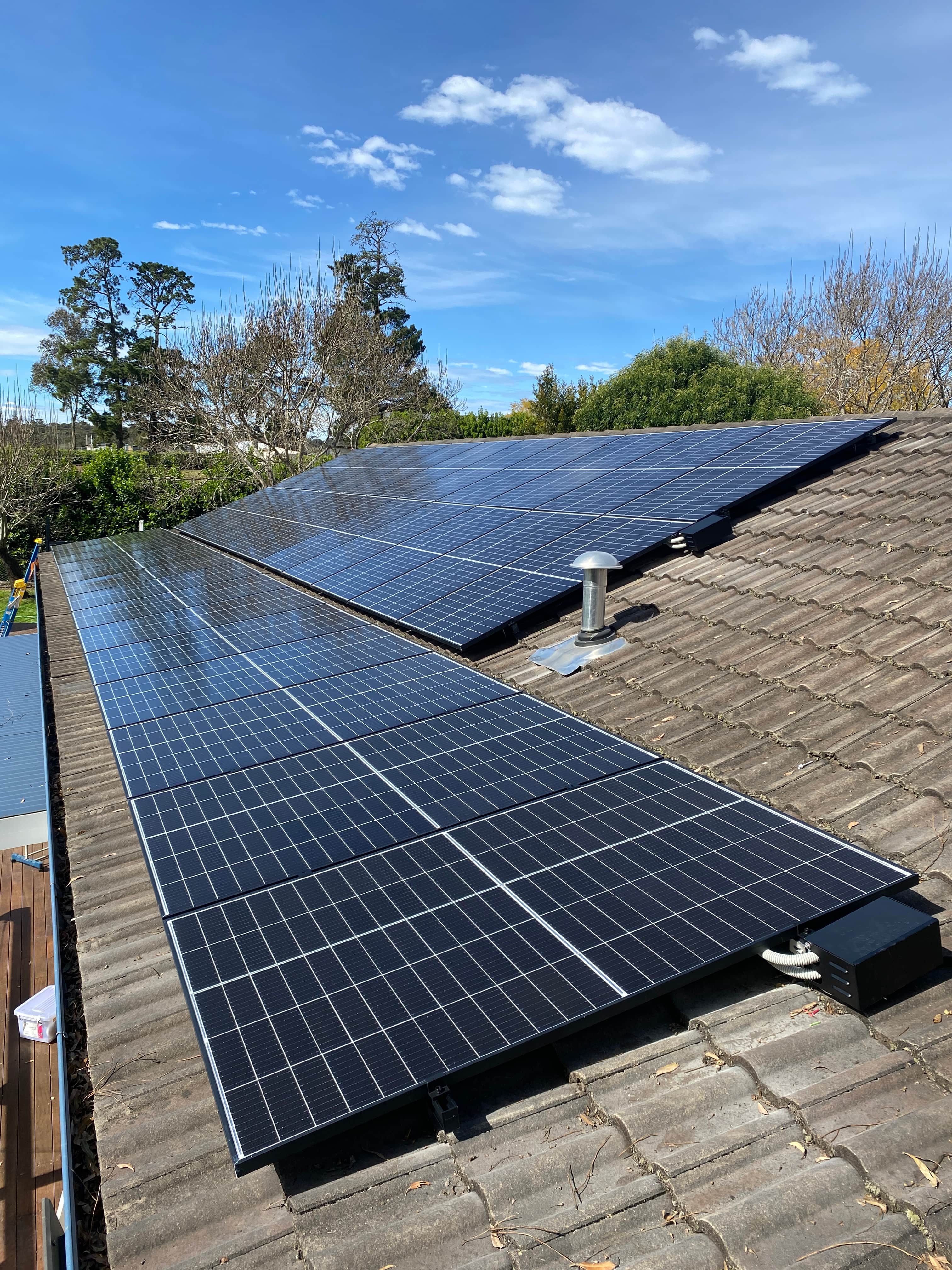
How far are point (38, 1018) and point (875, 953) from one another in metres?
8.45

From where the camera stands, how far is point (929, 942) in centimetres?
388

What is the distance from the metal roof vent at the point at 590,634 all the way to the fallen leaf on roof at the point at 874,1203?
5453 millimetres

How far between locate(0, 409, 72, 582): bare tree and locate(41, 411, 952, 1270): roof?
117 feet

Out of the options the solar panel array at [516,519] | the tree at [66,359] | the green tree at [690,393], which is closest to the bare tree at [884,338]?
the green tree at [690,393]

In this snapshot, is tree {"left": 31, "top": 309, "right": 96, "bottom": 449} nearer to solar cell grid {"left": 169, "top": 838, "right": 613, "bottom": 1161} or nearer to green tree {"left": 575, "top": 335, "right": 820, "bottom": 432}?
green tree {"left": 575, "top": 335, "right": 820, "bottom": 432}

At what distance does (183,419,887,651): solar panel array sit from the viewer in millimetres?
10078

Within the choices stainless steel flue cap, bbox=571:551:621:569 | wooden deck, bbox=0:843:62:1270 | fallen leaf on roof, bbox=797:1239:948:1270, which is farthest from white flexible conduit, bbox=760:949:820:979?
wooden deck, bbox=0:843:62:1270

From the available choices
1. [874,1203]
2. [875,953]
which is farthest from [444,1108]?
[875,953]

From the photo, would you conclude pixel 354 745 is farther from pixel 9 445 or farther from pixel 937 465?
pixel 9 445

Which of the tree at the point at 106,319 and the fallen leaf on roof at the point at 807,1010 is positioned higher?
the tree at the point at 106,319

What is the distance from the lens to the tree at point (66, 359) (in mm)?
67688

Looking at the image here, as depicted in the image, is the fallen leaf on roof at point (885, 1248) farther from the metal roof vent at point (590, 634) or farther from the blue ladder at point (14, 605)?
the blue ladder at point (14, 605)

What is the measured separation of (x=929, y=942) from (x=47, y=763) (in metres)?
7.58

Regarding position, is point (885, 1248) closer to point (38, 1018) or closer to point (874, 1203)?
point (874, 1203)
